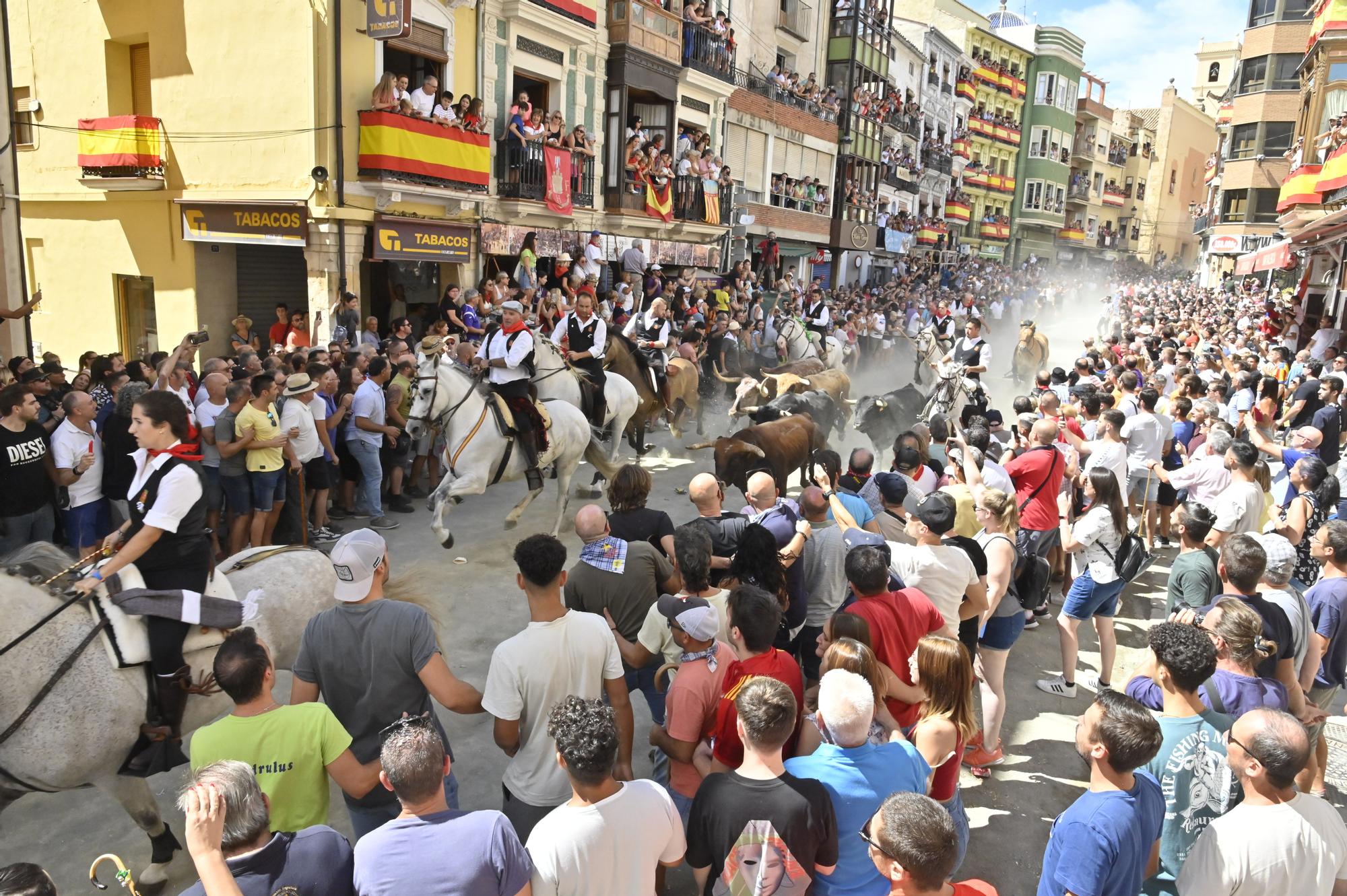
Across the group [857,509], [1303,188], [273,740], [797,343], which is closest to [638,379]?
[797,343]

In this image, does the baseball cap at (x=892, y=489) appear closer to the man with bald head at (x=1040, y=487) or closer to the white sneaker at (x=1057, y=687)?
the man with bald head at (x=1040, y=487)

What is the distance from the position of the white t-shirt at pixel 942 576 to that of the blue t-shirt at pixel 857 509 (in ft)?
3.01

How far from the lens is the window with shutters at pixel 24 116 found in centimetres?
1820

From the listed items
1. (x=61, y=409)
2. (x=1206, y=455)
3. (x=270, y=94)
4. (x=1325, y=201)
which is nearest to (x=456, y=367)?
(x=61, y=409)

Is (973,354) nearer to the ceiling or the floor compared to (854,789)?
nearer to the ceiling

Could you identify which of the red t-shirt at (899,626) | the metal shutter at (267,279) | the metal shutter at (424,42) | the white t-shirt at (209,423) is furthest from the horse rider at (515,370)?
the metal shutter at (267,279)

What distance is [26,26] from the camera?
1786cm

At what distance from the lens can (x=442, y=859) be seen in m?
2.66

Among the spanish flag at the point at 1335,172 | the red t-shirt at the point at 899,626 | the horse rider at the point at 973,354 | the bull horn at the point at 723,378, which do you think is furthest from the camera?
the spanish flag at the point at 1335,172

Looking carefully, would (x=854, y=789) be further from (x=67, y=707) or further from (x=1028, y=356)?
(x=1028, y=356)

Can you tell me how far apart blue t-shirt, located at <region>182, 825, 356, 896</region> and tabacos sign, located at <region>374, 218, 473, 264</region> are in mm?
14112

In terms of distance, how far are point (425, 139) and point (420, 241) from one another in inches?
72.1

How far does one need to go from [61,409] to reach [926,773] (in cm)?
774

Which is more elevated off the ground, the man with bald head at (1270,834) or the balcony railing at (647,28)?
the balcony railing at (647,28)
